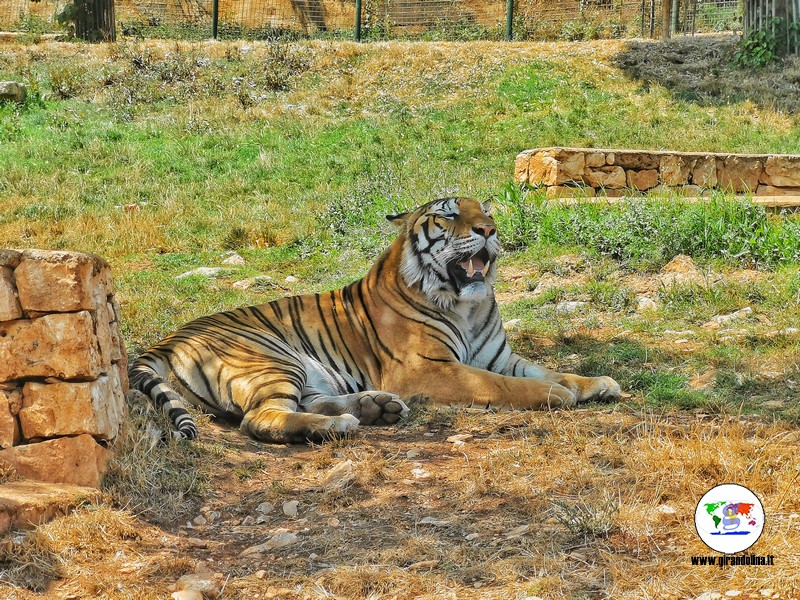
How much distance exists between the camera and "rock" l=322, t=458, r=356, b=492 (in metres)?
4.20

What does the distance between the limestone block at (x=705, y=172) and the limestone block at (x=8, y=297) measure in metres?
8.81

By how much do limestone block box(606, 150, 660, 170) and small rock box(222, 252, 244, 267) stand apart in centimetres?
450

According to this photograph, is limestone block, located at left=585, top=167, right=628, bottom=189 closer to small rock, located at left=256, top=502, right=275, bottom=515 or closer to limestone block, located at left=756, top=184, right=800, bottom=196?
limestone block, located at left=756, top=184, right=800, bottom=196

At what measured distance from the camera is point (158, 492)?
4.02 m

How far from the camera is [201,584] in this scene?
130 inches

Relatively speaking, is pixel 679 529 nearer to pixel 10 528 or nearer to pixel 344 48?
pixel 10 528

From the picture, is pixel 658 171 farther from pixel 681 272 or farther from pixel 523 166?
pixel 681 272

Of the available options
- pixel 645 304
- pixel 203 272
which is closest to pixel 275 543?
pixel 645 304

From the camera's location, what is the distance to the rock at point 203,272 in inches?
355

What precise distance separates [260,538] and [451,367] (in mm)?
2071

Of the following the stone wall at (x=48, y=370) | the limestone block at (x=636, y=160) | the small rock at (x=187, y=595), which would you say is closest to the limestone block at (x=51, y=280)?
the stone wall at (x=48, y=370)

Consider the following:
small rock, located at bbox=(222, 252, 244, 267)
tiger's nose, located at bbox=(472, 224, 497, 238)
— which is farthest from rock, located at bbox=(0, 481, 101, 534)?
small rock, located at bbox=(222, 252, 244, 267)

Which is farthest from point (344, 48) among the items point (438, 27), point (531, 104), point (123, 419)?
point (123, 419)

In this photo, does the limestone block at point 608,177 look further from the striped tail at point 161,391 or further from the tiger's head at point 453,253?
the striped tail at point 161,391
